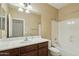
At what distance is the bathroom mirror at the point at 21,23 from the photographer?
1.61 metres

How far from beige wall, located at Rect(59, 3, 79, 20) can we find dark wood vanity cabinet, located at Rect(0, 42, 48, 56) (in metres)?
0.53

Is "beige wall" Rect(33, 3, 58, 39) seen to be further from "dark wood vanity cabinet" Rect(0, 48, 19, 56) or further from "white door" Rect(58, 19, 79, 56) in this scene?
"dark wood vanity cabinet" Rect(0, 48, 19, 56)

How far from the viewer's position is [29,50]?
1619 mm

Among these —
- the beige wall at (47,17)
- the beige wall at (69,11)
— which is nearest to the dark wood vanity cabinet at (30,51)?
the beige wall at (47,17)

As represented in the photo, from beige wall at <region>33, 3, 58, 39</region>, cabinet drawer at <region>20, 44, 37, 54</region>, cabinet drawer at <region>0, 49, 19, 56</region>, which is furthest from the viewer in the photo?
beige wall at <region>33, 3, 58, 39</region>

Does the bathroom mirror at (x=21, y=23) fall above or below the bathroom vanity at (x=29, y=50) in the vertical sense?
above

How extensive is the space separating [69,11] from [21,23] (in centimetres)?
79

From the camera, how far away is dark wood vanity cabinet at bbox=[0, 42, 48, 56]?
1.49 m

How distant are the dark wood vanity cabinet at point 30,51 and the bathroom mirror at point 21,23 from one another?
204 mm

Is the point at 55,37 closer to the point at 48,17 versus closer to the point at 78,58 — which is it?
the point at 48,17

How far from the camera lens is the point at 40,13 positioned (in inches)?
67.8

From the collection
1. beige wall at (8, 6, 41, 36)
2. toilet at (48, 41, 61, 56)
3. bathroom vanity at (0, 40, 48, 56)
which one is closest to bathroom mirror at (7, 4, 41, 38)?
beige wall at (8, 6, 41, 36)

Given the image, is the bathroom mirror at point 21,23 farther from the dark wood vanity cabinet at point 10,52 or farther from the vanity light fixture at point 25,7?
the dark wood vanity cabinet at point 10,52

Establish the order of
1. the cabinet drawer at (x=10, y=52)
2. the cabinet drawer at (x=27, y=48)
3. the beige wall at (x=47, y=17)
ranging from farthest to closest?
the beige wall at (x=47, y=17), the cabinet drawer at (x=27, y=48), the cabinet drawer at (x=10, y=52)
